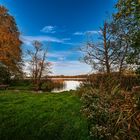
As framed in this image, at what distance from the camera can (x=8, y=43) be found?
3086cm

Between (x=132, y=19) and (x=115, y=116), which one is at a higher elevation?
(x=132, y=19)

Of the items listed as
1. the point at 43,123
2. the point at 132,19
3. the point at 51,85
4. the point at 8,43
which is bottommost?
the point at 43,123

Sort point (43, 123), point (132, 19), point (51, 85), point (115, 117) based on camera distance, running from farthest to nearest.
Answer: point (51, 85) → point (132, 19) → point (43, 123) → point (115, 117)

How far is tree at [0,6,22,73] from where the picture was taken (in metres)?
30.5

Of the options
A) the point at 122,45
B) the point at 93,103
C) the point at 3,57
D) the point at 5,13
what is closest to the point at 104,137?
the point at 93,103

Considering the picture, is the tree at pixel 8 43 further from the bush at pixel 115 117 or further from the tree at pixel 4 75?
the bush at pixel 115 117

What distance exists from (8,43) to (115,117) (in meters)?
24.1

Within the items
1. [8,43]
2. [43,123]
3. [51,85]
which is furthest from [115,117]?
[51,85]

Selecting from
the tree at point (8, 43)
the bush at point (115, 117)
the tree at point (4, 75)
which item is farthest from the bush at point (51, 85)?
the bush at point (115, 117)

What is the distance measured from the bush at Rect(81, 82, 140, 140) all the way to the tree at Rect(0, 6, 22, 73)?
22.0 meters

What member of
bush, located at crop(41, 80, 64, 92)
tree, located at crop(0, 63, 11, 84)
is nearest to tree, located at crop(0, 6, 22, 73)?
tree, located at crop(0, 63, 11, 84)

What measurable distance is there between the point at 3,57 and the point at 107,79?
731 inches

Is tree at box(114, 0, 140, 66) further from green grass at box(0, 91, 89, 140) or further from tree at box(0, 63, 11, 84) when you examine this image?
tree at box(0, 63, 11, 84)

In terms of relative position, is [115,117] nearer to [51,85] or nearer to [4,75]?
[4,75]
